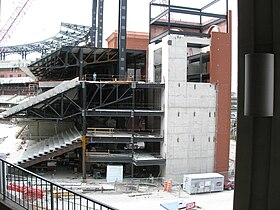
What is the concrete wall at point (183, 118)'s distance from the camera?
805cm

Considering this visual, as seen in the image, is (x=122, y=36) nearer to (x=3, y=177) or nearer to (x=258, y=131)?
(x=3, y=177)

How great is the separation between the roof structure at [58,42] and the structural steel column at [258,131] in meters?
13.1

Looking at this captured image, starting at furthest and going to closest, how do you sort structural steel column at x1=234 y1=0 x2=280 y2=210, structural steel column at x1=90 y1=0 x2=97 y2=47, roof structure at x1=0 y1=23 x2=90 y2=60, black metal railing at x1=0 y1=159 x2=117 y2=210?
roof structure at x1=0 y1=23 x2=90 y2=60
structural steel column at x1=90 y1=0 x2=97 y2=47
black metal railing at x1=0 y1=159 x2=117 y2=210
structural steel column at x1=234 y1=0 x2=280 y2=210

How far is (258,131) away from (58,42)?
19.6 meters

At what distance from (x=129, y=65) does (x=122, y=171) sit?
4304 millimetres

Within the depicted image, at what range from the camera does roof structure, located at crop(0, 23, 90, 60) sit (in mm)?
16141

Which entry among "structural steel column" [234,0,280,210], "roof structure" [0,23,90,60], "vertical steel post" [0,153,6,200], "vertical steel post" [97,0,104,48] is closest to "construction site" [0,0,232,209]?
"vertical steel post" [97,0,104,48]

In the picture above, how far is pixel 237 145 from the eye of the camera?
0.94 meters

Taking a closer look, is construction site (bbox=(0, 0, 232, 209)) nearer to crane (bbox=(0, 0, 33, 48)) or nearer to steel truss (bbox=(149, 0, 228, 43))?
steel truss (bbox=(149, 0, 228, 43))

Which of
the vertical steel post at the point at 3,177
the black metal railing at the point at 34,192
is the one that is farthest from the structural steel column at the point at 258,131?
the vertical steel post at the point at 3,177

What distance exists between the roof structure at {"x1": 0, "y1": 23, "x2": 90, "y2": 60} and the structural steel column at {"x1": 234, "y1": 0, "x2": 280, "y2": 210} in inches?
516

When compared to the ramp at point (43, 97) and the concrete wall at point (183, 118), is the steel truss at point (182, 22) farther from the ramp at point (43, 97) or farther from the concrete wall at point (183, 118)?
the ramp at point (43, 97)

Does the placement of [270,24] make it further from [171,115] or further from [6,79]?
[6,79]

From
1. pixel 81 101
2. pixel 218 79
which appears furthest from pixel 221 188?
pixel 81 101
